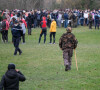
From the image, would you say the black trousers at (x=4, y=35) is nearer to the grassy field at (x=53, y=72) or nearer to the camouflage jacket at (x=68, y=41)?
the grassy field at (x=53, y=72)

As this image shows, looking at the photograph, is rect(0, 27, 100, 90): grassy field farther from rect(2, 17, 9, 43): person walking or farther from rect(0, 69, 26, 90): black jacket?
rect(2, 17, 9, 43): person walking

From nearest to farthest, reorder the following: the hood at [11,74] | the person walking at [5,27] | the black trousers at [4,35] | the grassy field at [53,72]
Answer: the hood at [11,74], the grassy field at [53,72], the person walking at [5,27], the black trousers at [4,35]

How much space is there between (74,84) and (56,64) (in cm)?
430

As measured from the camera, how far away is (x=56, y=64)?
15.1m

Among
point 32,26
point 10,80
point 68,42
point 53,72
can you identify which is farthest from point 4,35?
point 10,80

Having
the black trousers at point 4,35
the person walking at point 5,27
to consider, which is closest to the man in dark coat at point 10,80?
the person walking at point 5,27

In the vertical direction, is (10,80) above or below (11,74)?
below

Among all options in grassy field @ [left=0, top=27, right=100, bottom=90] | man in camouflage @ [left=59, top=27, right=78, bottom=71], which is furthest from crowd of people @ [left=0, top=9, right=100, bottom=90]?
grassy field @ [left=0, top=27, right=100, bottom=90]

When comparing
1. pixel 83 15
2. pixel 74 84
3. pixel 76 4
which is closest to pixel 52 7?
pixel 76 4

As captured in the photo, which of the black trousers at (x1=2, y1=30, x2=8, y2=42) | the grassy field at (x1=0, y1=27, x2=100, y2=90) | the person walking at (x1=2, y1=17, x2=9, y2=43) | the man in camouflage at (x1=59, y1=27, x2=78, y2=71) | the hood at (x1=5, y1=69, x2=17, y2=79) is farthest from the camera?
the black trousers at (x1=2, y1=30, x2=8, y2=42)

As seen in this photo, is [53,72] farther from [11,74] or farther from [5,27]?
[5,27]

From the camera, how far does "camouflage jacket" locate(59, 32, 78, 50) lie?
42.0 ft

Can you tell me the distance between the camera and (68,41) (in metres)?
12.8

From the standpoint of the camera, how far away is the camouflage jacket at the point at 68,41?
12.8 meters
